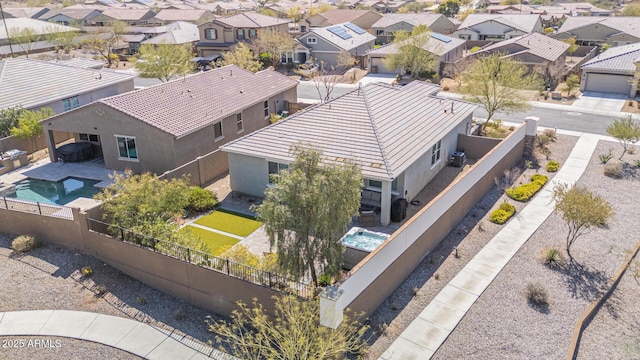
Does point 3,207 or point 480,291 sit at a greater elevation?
point 3,207

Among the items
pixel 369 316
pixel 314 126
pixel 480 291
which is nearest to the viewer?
pixel 369 316

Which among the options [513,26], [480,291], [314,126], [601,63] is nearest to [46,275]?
[314,126]

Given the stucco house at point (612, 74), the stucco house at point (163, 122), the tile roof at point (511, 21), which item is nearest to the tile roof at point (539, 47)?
the stucco house at point (612, 74)

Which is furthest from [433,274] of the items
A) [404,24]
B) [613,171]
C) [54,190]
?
[404,24]

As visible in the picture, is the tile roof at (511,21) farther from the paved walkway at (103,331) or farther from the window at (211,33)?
the paved walkway at (103,331)

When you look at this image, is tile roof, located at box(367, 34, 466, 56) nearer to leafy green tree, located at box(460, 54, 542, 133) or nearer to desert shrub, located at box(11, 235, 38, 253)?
leafy green tree, located at box(460, 54, 542, 133)

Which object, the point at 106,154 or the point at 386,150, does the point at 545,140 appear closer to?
the point at 386,150

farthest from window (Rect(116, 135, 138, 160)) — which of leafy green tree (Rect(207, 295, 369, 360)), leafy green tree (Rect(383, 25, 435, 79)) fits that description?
leafy green tree (Rect(383, 25, 435, 79))
